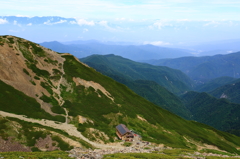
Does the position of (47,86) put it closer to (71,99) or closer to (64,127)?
(71,99)

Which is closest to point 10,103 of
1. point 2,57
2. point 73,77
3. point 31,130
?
point 31,130

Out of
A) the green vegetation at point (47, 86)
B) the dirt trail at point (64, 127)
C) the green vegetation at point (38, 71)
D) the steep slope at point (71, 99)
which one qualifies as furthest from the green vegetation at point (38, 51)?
the dirt trail at point (64, 127)

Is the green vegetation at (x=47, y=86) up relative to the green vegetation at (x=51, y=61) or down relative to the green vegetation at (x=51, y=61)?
down

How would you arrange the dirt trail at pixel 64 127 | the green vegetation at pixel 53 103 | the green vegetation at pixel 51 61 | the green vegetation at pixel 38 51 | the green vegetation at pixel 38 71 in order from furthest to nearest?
the green vegetation at pixel 38 51 < the green vegetation at pixel 51 61 < the green vegetation at pixel 38 71 < the green vegetation at pixel 53 103 < the dirt trail at pixel 64 127

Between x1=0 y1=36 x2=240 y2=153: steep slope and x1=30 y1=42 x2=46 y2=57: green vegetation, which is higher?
x1=30 y1=42 x2=46 y2=57: green vegetation

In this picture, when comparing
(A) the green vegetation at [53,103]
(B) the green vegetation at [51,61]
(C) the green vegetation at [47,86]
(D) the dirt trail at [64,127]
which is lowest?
(D) the dirt trail at [64,127]

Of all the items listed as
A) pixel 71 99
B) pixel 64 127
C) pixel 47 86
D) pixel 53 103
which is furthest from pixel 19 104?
pixel 71 99

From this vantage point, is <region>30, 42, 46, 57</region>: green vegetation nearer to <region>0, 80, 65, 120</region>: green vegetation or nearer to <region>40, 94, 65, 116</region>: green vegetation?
<region>0, 80, 65, 120</region>: green vegetation

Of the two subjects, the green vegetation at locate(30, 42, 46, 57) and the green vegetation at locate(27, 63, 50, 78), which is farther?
the green vegetation at locate(30, 42, 46, 57)

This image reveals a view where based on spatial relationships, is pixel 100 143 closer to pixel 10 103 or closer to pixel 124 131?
pixel 124 131

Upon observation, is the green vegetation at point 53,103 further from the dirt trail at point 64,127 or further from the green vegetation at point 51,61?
the green vegetation at point 51,61

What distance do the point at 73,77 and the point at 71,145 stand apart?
58.6 metres

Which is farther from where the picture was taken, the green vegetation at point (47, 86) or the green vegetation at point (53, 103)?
the green vegetation at point (47, 86)

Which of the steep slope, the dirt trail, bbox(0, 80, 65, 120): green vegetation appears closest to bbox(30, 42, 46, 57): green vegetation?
the steep slope
